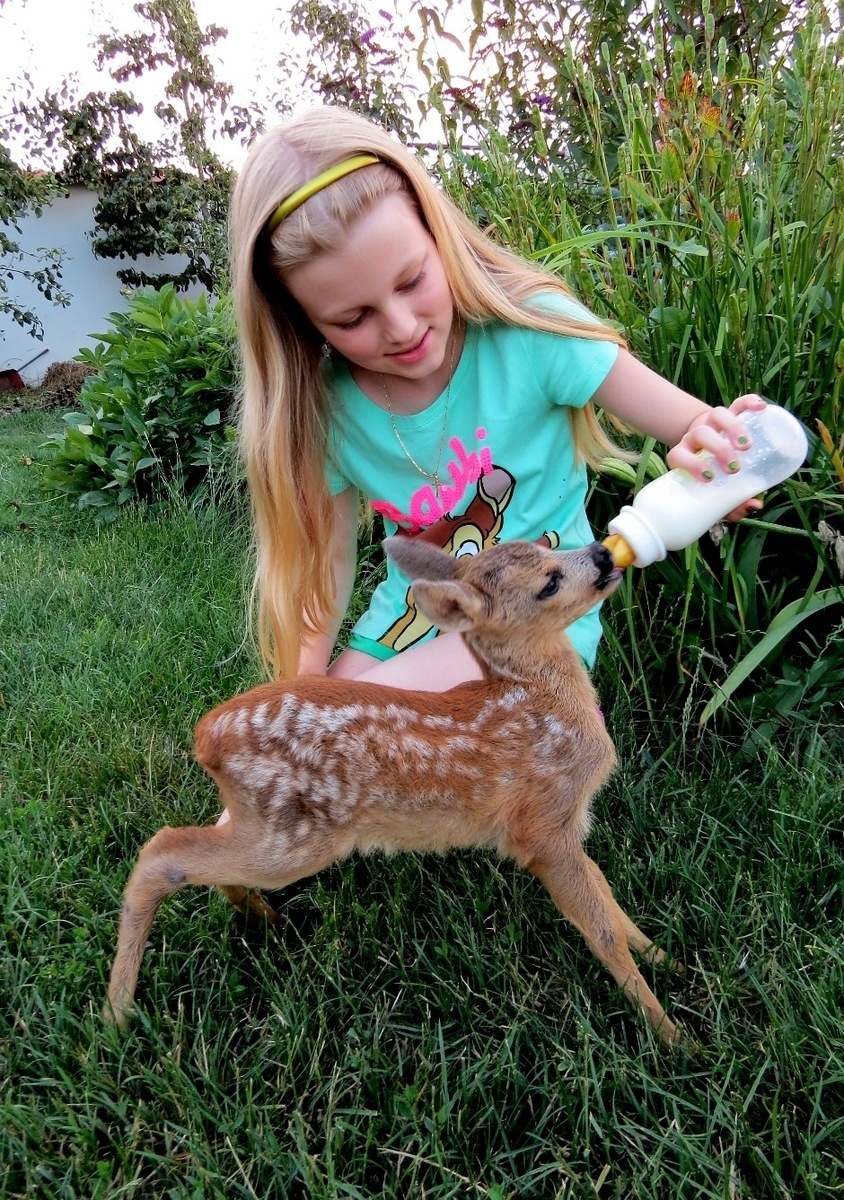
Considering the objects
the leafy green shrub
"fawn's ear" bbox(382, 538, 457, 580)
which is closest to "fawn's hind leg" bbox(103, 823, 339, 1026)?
"fawn's ear" bbox(382, 538, 457, 580)

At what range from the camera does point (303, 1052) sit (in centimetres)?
169

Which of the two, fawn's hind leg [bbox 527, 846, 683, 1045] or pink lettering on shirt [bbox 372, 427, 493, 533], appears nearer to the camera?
fawn's hind leg [bbox 527, 846, 683, 1045]

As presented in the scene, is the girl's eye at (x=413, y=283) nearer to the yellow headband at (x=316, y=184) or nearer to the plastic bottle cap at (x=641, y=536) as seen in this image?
the yellow headband at (x=316, y=184)

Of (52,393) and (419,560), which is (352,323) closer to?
(419,560)

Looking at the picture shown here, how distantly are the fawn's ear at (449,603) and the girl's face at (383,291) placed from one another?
24.5 inches

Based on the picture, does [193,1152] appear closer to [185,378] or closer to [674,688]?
[674,688]

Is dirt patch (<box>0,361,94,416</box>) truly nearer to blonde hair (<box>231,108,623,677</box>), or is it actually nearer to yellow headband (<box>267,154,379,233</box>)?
blonde hair (<box>231,108,623,677</box>)

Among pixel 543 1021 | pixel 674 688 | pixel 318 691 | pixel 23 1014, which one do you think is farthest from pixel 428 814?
pixel 674 688

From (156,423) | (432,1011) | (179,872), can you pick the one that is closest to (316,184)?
(179,872)

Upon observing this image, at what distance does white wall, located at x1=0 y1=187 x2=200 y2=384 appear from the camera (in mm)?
11445

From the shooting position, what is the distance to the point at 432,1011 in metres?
1.80

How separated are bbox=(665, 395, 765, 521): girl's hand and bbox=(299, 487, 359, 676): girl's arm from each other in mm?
1176

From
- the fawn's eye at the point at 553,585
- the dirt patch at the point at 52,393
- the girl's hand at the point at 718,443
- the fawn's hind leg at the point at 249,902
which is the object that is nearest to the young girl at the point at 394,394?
the girl's hand at the point at 718,443

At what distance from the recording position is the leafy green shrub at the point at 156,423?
464 centimetres
